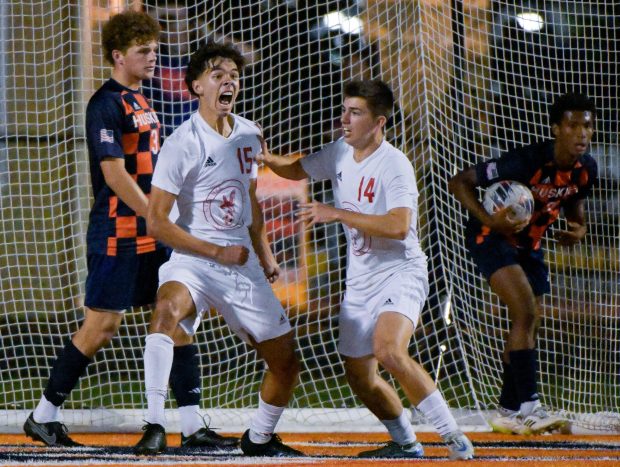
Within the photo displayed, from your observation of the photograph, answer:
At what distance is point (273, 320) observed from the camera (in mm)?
4770

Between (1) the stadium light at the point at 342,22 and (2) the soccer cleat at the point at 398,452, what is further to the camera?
(1) the stadium light at the point at 342,22

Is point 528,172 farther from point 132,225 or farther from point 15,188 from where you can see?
point 15,188

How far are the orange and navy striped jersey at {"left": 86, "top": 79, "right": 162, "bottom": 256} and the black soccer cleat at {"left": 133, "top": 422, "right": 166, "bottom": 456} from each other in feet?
3.24

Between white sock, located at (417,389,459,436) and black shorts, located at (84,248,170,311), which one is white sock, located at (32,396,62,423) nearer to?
black shorts, located at (84,248,170,311)

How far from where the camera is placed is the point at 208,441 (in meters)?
5.06

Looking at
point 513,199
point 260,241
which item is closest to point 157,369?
point 260,241

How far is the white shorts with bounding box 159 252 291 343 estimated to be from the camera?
4703 millimetres

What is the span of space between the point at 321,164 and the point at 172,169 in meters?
0.72

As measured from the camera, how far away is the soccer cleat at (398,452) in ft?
15.5

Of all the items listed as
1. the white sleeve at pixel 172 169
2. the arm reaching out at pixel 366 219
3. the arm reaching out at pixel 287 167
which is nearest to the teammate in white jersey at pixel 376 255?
the arm reaching out at pixel 366 219

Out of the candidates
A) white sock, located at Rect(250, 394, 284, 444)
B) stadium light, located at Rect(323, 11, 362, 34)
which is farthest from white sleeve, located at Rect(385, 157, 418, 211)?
stadium light, located at Rect(323, 11, 362, 34)

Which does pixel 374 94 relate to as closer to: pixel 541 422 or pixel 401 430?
pixel 401 430

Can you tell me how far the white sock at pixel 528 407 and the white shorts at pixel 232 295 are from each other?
194cm

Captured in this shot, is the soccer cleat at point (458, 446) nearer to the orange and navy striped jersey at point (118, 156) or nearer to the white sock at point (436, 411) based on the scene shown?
the white sock at point (436, 411)
